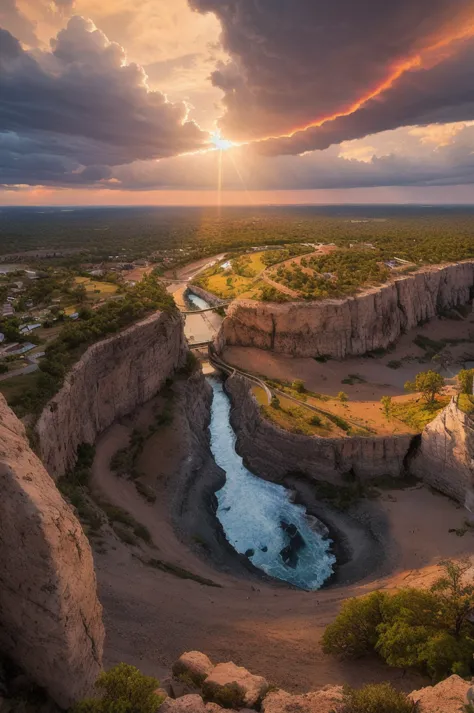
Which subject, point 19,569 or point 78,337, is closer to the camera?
point 19,569

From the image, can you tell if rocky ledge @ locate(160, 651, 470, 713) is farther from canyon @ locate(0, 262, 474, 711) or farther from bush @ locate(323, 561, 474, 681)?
canyon @ locate(0, 262, 474, 711)

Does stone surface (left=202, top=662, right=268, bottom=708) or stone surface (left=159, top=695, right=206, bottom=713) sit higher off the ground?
stone surface (left=159, top=695, right=206, bottom=713)

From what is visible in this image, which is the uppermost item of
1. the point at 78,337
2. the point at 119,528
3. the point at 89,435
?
the point at 78,337

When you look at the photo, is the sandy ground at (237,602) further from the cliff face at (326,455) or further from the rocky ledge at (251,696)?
the cliff face at (326,455)

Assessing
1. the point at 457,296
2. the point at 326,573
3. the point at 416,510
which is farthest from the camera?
the point at 457,296

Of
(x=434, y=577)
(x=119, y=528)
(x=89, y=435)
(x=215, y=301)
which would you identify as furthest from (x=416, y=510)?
(x=215, y=301)

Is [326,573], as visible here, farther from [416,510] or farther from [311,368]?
[311,368]

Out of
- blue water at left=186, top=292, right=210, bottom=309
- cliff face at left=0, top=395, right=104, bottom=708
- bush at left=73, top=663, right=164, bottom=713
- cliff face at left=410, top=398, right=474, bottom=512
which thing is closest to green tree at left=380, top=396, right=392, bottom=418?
cliff face at left=410, top=398, right=474, bottom=512

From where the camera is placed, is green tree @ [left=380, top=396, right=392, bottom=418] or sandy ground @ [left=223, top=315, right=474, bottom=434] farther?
sandy ground @ [left=223, top=315, right=474, bottom=434]
